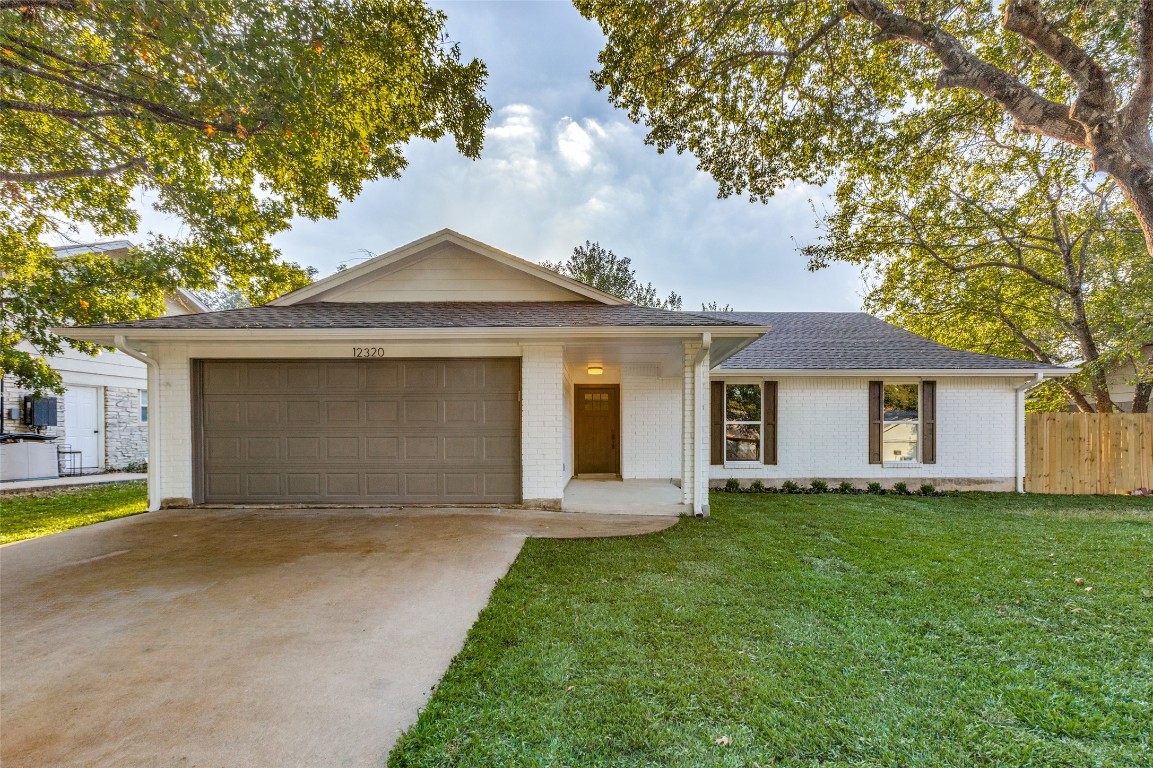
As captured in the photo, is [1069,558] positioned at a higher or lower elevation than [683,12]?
lower

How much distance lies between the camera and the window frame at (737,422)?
9.19m

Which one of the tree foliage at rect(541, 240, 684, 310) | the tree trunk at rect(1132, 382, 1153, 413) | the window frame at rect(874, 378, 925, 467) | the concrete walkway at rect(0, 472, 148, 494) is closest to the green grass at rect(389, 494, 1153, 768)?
the window frame at rect(874, 378, 925, 467)

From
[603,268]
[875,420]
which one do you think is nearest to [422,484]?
[875,420]

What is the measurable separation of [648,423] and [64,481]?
1336cm

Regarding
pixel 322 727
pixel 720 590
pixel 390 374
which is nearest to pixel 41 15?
pixel 390 374

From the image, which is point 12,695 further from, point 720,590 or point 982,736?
point 982,736

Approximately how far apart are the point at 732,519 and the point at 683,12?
7.71 m

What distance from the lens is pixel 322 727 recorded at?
2072mm

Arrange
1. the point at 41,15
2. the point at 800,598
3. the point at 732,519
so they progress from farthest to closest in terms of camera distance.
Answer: the point at 732,519 → the point at 41,15 → the point at 800,598

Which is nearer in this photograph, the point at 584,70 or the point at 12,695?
the point at 12,695

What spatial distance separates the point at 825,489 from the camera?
8.99 metres

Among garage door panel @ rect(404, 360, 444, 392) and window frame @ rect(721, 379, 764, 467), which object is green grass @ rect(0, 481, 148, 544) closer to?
garage door panel @ rect(404, 360, 444, 392)

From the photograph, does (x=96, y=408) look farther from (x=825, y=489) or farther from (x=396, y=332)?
(x=825, y=489)

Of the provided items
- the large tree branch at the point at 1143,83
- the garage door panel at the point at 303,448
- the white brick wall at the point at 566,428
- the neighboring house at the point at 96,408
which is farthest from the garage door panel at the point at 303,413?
the large tree branch at the point at 1143,83
